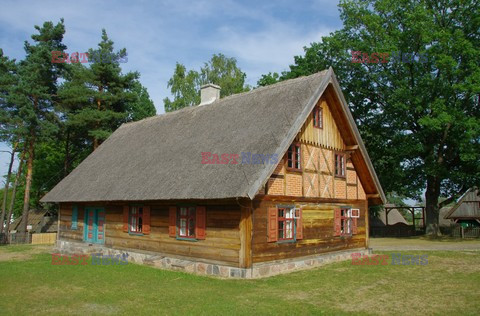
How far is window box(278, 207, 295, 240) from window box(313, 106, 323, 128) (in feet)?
12.7

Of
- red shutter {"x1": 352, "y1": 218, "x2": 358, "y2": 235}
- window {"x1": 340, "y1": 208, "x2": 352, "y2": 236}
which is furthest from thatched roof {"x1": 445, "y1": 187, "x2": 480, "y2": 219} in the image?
window {"x1": 340, "y1": 208, "x2": 352, "y2": 236}

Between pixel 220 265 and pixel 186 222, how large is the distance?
250 centimetres

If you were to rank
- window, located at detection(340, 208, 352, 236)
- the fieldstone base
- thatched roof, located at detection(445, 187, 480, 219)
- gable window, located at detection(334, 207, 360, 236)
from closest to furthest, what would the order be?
the fieldstone base < gable window, located at detection(334, 207, 360, 236) < window, located at detection(340, 208, 352, 236) < thatched roof, located at detection(445, 187, 480, 219)

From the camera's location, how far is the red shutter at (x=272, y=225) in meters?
13.8

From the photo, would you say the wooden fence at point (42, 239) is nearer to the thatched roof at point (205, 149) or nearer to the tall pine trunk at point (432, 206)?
the thatched roof at point (205, 149)

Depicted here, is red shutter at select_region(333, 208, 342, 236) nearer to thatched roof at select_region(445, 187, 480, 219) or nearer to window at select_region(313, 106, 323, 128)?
window at select_region(313, 106, 323, 128)

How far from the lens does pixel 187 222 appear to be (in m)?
15.2

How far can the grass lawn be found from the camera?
918cm

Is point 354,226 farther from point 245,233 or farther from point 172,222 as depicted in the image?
point 172,222

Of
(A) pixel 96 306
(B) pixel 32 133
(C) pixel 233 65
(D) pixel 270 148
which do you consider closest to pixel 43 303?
(A) pixel 96 306

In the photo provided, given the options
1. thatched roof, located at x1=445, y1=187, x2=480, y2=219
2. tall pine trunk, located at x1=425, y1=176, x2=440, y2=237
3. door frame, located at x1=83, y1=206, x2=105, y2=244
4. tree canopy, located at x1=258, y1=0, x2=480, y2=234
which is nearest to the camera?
door frame, located at x1=83, y1=206, x2=105, y2=244

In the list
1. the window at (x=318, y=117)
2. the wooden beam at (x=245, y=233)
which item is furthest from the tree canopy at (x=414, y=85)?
the wooden beam at (x=245, y=233)

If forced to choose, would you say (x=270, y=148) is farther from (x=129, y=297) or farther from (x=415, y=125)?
(x=415, y=125)

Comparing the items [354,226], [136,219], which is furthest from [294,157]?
[136,219]
